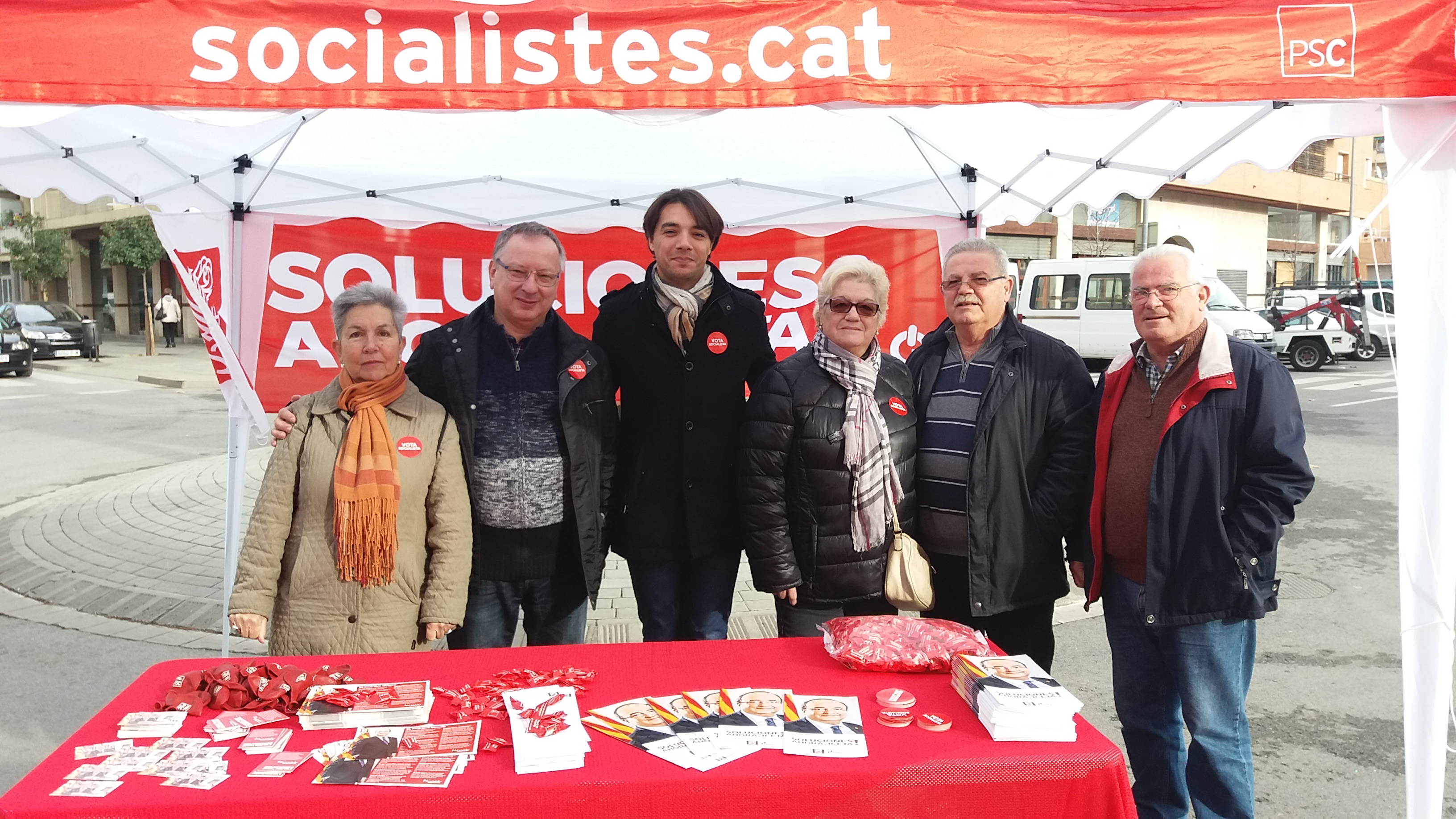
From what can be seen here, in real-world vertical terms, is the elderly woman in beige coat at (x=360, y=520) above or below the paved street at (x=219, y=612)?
above

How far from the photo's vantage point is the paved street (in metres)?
3.71

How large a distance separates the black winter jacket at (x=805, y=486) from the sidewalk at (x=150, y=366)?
17168 millimetres

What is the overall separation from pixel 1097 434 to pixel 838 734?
140cm

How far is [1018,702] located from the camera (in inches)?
75.1

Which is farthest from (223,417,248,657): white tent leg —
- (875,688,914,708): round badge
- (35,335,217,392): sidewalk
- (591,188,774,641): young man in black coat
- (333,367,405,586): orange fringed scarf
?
(35,335,217,392): sidewalk

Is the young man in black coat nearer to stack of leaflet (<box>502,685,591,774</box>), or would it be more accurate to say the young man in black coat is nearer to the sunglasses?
the sunglasses

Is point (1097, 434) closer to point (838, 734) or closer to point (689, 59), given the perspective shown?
point (838, 734)

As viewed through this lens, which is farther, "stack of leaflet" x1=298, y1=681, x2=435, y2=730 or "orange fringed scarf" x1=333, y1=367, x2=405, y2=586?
"orange fringed scarf" x1=333, y1=367, x2=405, y2=586

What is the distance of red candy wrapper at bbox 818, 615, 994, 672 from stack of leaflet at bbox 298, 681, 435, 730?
1.01 metres

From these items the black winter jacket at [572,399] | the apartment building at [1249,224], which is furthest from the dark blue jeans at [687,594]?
the apartment building at [1249,224]

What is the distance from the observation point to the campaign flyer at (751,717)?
187cm

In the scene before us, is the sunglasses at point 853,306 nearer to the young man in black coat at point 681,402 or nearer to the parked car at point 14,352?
the young man in black coat at point 681,402

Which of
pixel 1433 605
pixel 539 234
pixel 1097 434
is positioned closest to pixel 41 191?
pixel 539 234

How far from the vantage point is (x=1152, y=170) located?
13.3ft
